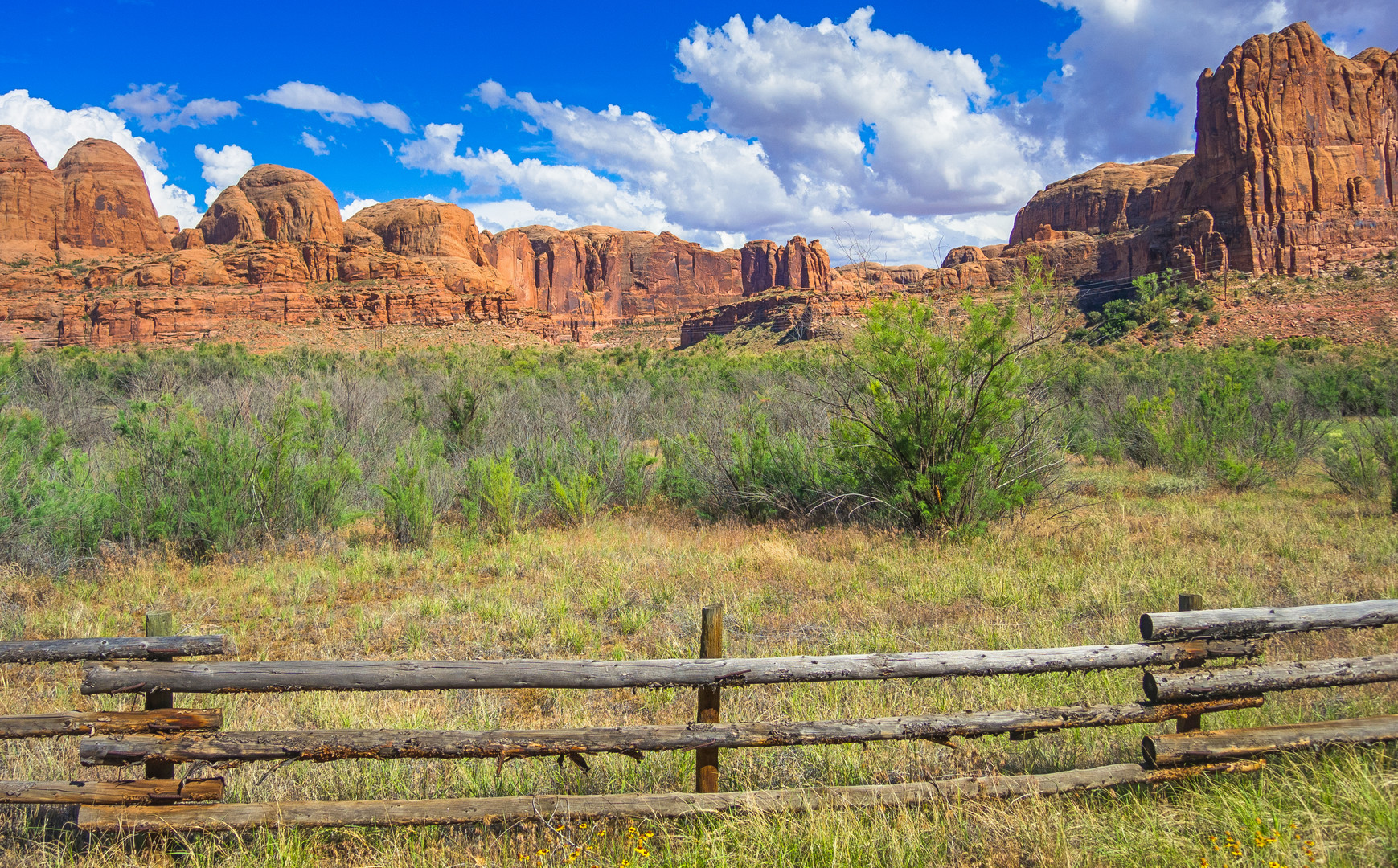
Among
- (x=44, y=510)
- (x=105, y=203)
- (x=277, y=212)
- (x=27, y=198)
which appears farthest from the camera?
(x=105, y=203)

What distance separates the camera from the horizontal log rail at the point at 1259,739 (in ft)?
9.24

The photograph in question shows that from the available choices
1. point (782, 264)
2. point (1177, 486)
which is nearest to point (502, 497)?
point (1177, 486)

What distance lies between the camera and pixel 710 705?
109 inches

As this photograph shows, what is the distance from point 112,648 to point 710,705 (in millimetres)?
2447

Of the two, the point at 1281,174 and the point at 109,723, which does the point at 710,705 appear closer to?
the point at 109,723

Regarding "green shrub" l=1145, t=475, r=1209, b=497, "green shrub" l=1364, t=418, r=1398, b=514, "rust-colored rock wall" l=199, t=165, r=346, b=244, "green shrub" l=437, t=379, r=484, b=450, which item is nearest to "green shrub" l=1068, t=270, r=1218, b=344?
"green shrub" l=1145, t=475, r=1209, b=497

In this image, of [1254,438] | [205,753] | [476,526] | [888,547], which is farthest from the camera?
[1254,438]

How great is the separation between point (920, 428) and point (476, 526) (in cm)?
537

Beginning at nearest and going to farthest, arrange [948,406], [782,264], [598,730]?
[598,730]
[948,406]
[782,264]

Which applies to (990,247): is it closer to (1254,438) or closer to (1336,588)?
(1254,438)

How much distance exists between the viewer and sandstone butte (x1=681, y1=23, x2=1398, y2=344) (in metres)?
49.3

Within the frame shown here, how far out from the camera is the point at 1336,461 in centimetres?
979

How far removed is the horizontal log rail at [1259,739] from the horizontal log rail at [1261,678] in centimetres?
15

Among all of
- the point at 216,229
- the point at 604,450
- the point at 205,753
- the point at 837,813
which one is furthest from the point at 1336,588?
the point at 216,229
